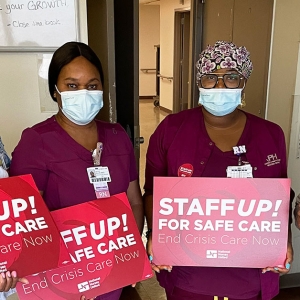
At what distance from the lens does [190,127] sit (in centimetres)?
146

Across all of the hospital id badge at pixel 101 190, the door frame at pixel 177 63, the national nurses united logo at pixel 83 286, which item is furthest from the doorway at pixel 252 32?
the door frame at pixel 177 63

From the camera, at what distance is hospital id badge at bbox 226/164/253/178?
136 cm

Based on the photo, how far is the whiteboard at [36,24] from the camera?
5.87 ft

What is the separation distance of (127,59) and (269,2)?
99 cm

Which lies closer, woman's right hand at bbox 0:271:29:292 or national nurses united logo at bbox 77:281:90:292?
woman's right hand at bbox 0:271:29:292

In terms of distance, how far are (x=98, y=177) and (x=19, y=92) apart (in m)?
0.86

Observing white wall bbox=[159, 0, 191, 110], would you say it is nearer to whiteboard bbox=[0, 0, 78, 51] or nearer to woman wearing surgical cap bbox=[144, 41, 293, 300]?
whiteboard bbox=[0, 0, 78, 51]

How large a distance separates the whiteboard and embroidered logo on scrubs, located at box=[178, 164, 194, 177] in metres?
0.92

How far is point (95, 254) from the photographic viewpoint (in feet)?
4.17

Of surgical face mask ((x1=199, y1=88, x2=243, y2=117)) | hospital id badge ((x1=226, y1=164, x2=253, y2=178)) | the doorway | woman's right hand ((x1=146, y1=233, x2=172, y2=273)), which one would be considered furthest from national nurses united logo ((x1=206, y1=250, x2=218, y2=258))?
the doorway

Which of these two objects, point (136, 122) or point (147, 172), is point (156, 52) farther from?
point (147, 172)

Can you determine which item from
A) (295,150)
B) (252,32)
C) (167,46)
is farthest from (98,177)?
(167,46)

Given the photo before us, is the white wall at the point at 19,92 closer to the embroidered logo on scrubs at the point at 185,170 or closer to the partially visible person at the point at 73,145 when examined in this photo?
the partially visible person at the point at 73,145

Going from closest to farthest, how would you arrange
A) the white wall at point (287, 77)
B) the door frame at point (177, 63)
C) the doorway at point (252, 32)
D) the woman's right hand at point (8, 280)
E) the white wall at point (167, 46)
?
the woman's right hand at point (8, 280) < the white wall at point (287, 77) < the doorway at point (252, 32) < the door frame at point (177, 63) < the white wall at point (167, 46)
